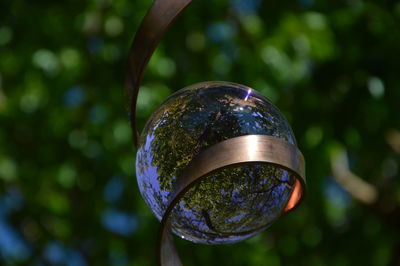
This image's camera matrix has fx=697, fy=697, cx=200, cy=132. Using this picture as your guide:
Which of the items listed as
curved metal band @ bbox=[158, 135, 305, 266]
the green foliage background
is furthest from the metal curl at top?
the green foliage background

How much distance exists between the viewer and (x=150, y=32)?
3.57 ft

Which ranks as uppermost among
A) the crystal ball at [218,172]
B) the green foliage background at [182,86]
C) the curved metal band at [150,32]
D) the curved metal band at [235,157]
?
the curved metal band at [150,32]

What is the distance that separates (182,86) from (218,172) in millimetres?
1823

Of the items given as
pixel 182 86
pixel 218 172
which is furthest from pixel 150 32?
pixel 182 86

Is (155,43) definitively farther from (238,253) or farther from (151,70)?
(238,253)

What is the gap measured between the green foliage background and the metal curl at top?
1.52 m

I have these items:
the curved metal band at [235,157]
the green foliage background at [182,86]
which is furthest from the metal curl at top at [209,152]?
the green foliage background at [182,86]

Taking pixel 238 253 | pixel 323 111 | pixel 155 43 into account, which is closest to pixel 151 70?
pixel 323 111

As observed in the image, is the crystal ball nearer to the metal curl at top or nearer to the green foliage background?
the metal curl at top

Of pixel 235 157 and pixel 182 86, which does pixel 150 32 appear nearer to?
pixel 235 157

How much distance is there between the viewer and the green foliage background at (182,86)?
2.69 meters

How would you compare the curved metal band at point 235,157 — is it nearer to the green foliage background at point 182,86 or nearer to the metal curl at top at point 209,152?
the metal curl at top at point 209,152

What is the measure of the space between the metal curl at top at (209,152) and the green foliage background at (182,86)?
1.52 metres

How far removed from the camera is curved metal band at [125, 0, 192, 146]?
1.07 metres
